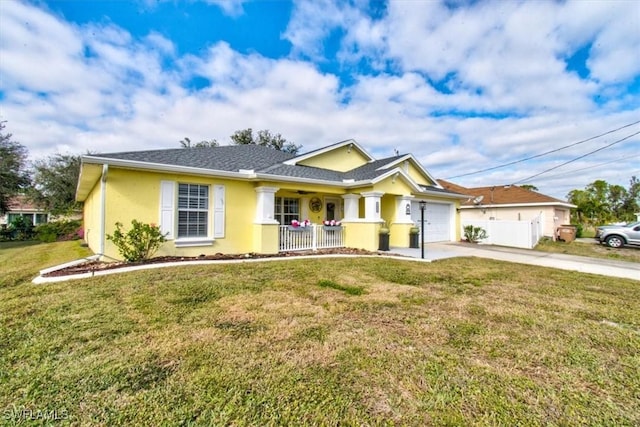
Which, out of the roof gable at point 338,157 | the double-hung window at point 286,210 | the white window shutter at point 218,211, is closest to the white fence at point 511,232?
the roof gable at point 338,157

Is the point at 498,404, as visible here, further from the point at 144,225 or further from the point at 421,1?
the point at 421,1

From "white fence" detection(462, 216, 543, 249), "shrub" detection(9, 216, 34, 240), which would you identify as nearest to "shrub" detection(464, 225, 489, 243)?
"white fence" detection(462, 216, 543, 249)

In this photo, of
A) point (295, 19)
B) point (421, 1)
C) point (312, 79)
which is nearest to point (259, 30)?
point (295, 19)

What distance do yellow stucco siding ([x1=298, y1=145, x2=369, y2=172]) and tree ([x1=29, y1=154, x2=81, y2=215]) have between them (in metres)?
26.7

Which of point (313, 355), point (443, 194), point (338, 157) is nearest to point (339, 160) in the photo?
point (338, 157)

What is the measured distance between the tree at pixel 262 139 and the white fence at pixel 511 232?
21.7 metres

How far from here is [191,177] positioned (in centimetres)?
888

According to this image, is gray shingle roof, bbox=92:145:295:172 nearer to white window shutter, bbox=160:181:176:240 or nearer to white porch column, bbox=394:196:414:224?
white window shutter, bbox=160:181:176:240

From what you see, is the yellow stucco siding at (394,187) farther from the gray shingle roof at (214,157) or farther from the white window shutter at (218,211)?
the white window shutter at (218,211)

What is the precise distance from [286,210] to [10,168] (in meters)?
23.9

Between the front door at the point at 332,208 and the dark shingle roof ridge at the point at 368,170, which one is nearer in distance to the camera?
the dark shingle roof ridge at the point at 368,170

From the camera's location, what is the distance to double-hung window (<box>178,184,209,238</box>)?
8820mm

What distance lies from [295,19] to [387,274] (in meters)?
9.21

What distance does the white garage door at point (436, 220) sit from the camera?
14.3 metres
